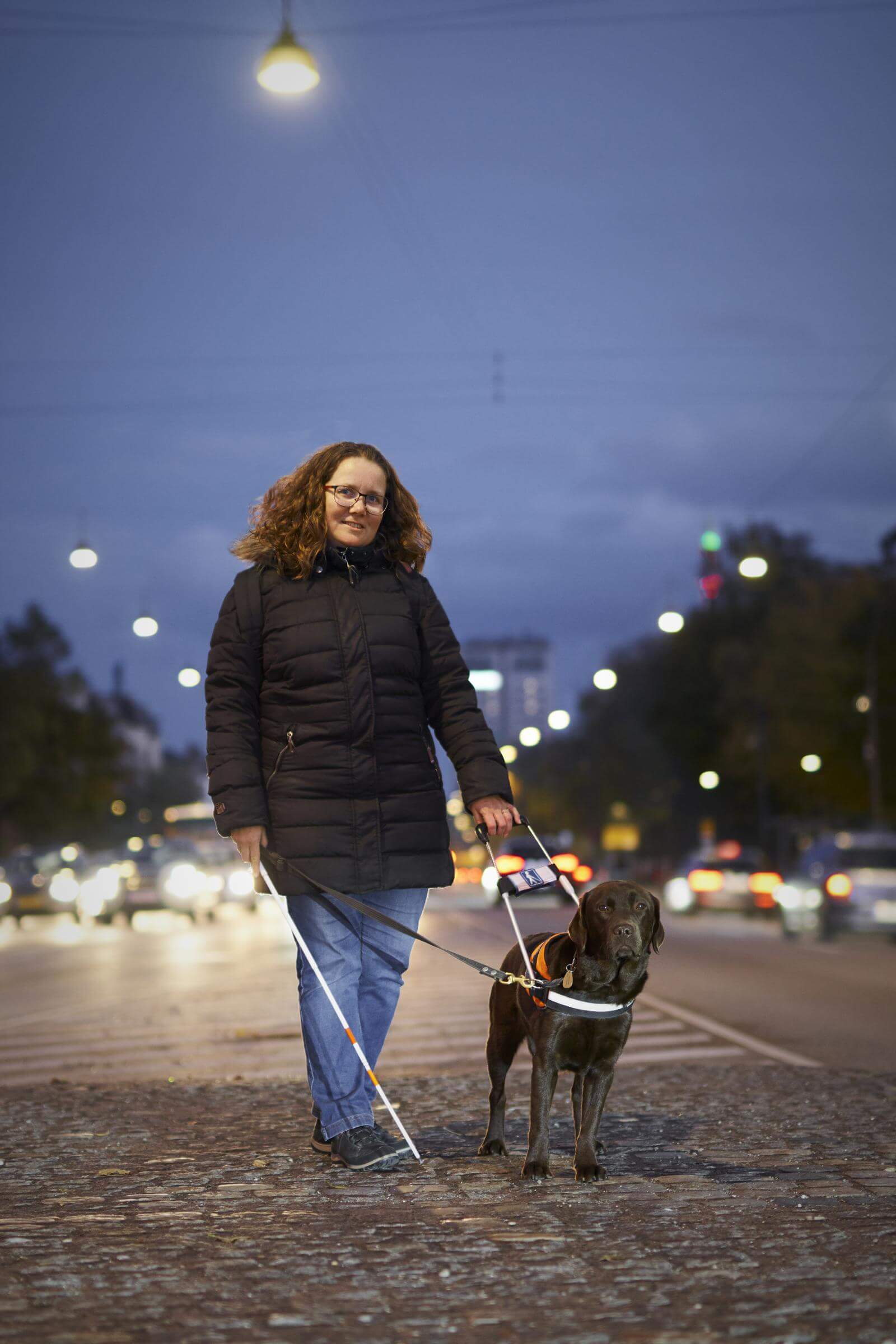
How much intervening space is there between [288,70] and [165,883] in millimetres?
29227

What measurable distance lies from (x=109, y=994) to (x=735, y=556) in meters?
71.4

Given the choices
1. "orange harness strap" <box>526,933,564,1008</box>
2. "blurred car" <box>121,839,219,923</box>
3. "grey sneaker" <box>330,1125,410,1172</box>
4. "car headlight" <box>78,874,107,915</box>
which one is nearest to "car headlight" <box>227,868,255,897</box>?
"blurred car" <box>121,839,219,923</box>

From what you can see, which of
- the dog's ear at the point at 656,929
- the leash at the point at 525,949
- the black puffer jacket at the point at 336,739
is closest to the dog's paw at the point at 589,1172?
the leash at the point at 525,949

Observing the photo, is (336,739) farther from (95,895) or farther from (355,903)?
(95,895)

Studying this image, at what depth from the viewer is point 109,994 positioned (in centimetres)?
1662

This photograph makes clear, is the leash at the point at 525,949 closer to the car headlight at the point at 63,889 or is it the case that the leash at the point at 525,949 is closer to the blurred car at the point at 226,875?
the blurred car at the point at 226,875

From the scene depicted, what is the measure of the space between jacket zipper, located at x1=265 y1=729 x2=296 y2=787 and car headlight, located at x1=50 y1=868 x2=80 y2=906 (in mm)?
41672

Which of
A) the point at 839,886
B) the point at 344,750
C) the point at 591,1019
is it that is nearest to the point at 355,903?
the point at 344,750

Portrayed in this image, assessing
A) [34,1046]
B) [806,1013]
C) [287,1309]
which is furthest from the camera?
[806,1013]

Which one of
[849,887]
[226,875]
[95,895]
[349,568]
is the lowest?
[849,887]

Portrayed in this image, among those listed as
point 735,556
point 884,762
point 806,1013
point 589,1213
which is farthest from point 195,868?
point 735,556

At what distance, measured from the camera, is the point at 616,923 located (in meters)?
5.48

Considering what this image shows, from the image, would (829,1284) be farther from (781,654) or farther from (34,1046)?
(781,654)

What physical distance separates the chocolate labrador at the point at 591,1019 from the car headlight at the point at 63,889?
42205mm
